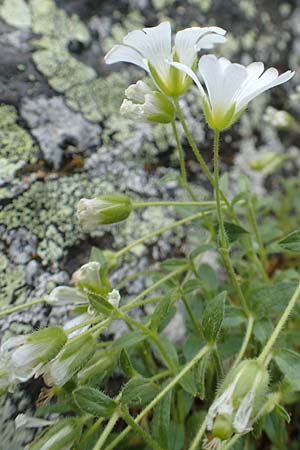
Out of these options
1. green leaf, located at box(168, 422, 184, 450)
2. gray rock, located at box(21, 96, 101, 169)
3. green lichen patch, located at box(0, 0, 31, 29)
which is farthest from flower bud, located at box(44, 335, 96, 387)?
green lichen patch, located at box(0, 0, 31, 29)

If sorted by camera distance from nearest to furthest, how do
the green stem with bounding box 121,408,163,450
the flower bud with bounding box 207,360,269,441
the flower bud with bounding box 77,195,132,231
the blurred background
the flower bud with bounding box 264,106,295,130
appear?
1. the flower bud with bounding box 207,360,269,441
2. the green stem with bounding box 121,408,163,450
3. the flower bud with bounding box 77,195,132,231
4. the blurred background
5. the flower bud with bounding box 264,106,295,130

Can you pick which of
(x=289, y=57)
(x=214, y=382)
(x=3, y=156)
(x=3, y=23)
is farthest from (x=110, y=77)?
(x=214, y=382)

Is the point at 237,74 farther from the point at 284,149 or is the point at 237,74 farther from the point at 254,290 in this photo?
the point at 284,149

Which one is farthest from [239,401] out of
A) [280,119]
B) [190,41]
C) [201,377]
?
[280,119]

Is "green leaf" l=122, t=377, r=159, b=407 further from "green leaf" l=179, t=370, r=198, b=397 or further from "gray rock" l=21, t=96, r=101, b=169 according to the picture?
"gray rock" l=21, t=96, r=101, b=169

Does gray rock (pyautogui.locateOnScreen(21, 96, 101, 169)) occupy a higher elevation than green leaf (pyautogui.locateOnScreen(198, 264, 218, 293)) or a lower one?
higher

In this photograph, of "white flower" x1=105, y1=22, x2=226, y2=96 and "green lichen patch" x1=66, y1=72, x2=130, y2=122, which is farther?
"green lichen patch" x1=66, y1=72, x2=130, y2=122
